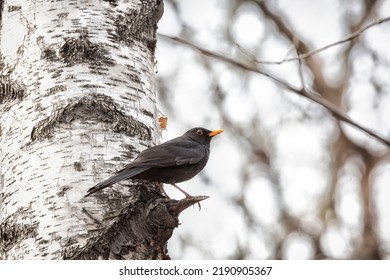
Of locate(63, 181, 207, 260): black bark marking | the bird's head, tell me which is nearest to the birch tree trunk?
locate(63, 181, 207, 260): black bark marking

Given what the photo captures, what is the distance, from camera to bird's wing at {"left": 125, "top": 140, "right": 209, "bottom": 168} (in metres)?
2.79

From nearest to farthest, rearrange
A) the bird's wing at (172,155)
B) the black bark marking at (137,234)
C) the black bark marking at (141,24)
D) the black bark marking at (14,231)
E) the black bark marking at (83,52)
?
the black bark marking at (137,234) < the black bark marking at (14,231) < the bird's wing at (172,155) < the black bark marking at (83,52) < the black bark marking at (141,24)

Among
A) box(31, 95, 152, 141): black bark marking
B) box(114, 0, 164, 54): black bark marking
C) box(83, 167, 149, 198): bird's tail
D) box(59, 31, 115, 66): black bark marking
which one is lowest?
box(83, 167, 149, 198): bird's tail

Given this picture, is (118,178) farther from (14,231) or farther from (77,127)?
(14,231)

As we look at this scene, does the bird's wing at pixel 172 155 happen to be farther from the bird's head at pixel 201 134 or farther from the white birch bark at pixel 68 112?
the bird's head at pixel 201 134

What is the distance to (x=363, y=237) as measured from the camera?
6836 millimetres

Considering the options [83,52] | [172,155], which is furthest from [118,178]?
[172,155]

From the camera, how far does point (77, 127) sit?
276cm

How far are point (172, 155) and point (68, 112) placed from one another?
2.30 feet

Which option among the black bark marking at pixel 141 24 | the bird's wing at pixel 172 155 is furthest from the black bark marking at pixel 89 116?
the black bark marking at pixel 141 24

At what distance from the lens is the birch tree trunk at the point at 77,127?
8.20ft

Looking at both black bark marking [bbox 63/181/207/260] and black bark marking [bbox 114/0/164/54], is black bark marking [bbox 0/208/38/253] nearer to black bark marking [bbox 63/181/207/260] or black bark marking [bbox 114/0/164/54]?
black bark marking [bbox 63/181/207/260]
